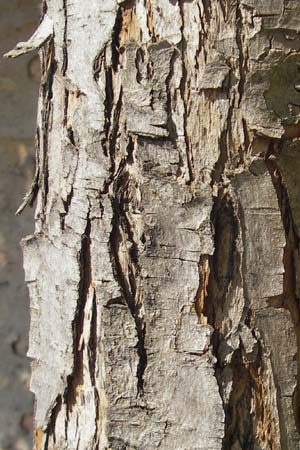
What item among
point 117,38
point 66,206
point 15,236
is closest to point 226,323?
point 66,206

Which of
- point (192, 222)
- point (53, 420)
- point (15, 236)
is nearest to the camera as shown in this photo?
point (192, 222)

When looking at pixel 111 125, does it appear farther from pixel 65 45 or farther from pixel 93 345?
pixel 93 345

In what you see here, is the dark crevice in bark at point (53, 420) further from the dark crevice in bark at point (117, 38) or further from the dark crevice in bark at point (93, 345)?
the dark crevice in bark at point (117, 38)

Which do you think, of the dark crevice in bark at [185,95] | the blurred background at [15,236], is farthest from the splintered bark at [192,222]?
the blurred background at [15,236]

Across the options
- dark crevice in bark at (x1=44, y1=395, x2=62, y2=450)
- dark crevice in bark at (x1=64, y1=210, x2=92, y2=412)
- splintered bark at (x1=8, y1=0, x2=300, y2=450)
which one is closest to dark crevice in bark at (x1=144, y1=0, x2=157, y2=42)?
splintered bark at (x1=8, y1=0, x2=300, y2=450)

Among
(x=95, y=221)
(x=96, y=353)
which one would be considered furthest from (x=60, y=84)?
(x=96, y=353)
